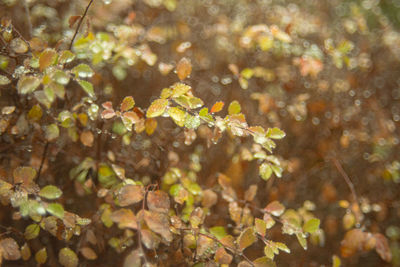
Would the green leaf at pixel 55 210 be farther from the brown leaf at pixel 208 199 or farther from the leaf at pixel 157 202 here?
the brown leaf at pixel 208 199

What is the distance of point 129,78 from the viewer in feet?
5.36

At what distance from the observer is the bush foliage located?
96 cm

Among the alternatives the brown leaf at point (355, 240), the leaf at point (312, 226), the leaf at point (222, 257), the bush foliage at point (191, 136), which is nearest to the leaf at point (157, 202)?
the bush foliage at point (191, 136)

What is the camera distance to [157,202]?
35.4 inches

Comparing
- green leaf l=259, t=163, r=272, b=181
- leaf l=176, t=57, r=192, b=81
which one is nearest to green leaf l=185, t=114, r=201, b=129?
leaf l=176, t=57, r=192, b=81

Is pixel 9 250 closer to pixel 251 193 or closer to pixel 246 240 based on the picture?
pixel 246 240

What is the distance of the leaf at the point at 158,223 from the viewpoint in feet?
2.70

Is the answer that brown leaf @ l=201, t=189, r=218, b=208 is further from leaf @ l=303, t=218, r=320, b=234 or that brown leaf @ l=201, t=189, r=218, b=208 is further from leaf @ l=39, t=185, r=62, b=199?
leaf @ l=39, t=185, r=62, b=199

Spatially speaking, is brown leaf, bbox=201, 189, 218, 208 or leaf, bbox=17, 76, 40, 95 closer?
leaf, bbox=17, 76, 40, 95

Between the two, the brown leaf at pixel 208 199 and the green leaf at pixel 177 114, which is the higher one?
the green leaf at pixel 177 114

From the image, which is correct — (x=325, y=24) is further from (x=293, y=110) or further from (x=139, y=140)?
(x=139, y=140)

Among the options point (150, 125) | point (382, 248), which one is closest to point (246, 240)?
point (150, 125)

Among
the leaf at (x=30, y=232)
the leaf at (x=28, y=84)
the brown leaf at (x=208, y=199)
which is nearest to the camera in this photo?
the leaf at (x=28, y=84)

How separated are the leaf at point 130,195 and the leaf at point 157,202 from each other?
2 centimetres
